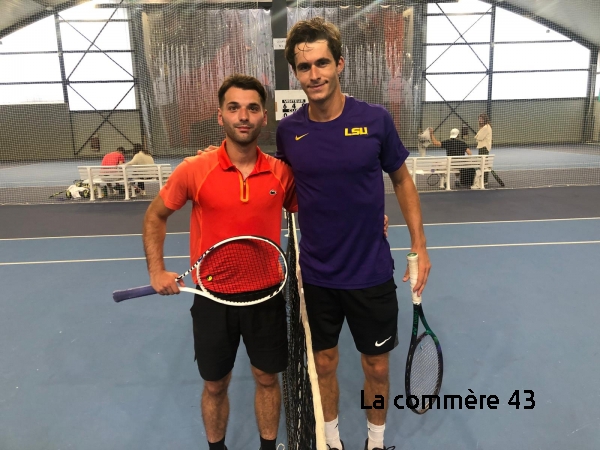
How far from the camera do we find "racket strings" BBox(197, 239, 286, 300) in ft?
6.83

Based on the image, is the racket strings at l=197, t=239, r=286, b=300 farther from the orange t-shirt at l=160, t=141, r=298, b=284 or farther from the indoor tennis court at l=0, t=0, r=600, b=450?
the indoor tennis court at l=0, t=0, r=600, b=450

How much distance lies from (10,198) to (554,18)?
2001 centimetres

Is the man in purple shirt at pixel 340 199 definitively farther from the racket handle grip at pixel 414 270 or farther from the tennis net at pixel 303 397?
the tennis net at pixel 303 397

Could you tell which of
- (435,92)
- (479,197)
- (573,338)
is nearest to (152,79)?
(479,197)

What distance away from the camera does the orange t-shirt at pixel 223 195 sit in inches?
80.3

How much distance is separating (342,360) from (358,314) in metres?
1.37

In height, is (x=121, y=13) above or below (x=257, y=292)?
above

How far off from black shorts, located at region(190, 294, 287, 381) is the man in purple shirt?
201 mm

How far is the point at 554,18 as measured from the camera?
1866cm

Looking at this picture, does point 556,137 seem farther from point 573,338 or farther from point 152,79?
point 573,338

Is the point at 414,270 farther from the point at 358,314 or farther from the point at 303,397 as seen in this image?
the point at 303,397

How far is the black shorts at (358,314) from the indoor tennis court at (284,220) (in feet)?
0.71

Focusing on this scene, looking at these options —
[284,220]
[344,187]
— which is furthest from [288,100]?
[344,187]

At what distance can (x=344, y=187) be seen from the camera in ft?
6.74
